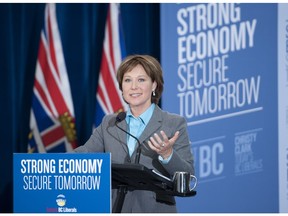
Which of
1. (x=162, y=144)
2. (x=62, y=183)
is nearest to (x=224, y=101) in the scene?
Answer: (x=162, y=144)

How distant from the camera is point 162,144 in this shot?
7.25 ft

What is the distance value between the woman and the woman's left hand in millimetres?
86

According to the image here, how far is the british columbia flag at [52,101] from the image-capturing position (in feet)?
16.4

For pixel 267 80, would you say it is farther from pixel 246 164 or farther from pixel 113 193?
pixel 113 193

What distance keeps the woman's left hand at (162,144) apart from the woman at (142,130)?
0.09m

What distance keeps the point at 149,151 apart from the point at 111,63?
8.69 feet

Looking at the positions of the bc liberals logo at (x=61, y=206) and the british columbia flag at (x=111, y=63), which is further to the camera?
the british columbia flag at (x=111, y=63)

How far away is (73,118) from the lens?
16.4 feet

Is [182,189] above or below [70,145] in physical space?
below

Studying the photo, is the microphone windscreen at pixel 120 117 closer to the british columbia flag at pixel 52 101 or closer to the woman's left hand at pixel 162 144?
the woman's left hand at pixel 162 144

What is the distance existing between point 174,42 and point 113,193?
2.27 metres

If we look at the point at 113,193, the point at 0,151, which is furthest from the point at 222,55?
the point at 113,193

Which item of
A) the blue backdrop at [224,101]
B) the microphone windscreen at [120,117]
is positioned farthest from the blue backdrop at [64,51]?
the microphone windscreen at [120,117]

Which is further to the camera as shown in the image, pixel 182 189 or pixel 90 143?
pixel 90 143
